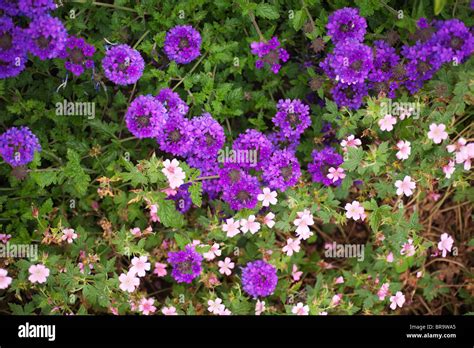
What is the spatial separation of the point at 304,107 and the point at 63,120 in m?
1.68

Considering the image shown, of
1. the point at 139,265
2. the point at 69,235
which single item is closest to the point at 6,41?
the point at 69,235

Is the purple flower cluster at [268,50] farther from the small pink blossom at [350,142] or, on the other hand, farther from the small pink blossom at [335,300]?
the small pink blossom at [335,300]

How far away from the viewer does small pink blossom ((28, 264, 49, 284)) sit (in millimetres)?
3184

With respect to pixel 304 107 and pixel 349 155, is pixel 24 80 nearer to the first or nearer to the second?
pixel 304 107

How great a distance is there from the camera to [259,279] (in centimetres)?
339

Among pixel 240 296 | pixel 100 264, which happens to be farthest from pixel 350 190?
pixel 100 264

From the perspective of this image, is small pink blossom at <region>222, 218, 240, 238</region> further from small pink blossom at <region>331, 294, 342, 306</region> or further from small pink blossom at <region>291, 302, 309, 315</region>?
small pink blossom at <region>331, 294, 342, 306</region>

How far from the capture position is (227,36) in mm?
3596

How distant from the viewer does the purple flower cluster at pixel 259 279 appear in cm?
336
